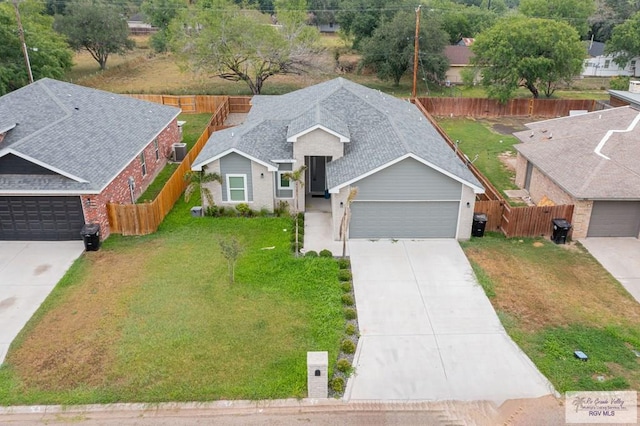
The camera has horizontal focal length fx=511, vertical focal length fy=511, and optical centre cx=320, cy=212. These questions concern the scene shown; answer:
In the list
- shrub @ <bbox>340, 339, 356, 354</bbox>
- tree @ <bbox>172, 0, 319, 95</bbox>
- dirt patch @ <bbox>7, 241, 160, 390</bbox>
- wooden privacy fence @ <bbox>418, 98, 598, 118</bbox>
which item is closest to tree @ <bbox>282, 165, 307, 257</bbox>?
dirt patch @ <bbox>7, 241, 160, 390</bbox>

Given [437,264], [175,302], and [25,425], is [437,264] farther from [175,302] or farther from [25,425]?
[25,425]

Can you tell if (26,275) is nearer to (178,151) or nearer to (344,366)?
(344,366)

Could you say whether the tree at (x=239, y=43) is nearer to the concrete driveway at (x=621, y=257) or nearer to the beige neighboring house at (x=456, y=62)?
the beige neighboring house at (x=456, y=62)

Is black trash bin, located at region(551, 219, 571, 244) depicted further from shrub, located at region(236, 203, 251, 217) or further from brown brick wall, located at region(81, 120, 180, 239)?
brown brick wall, located at region(81, 120, 180, 239)

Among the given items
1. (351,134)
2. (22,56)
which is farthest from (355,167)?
(22,56)

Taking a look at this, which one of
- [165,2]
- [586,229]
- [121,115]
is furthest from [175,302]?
[165,2]
